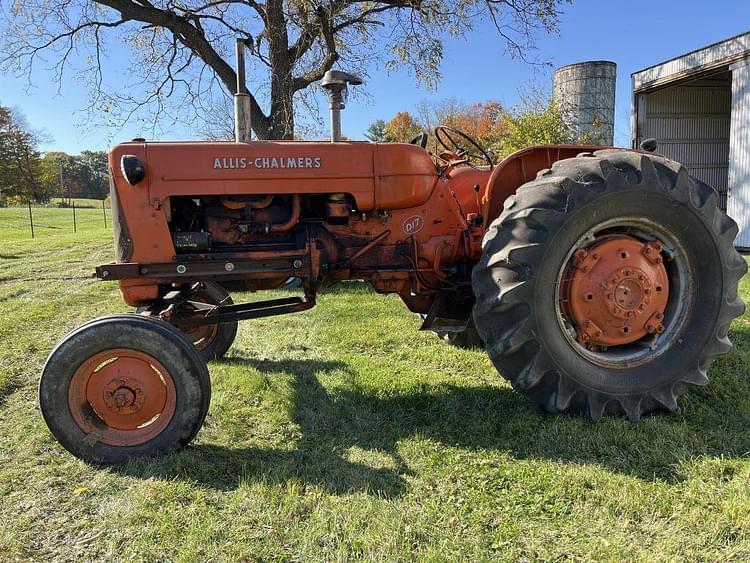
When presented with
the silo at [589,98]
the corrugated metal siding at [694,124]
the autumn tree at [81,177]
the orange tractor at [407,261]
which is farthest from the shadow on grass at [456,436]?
the autumn tree at [81,177]

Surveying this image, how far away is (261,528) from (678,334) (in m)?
2.56

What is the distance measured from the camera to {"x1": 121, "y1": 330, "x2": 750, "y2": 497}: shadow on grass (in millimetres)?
2582

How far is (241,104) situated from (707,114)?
16524 mm

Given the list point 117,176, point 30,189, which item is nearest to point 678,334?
point 117,176

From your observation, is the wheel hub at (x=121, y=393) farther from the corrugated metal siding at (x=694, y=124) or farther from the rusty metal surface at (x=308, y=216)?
the corrugated metal siding at (x=694, y=124)

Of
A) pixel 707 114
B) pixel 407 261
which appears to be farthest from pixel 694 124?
pixel 407 261

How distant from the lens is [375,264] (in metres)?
3.62

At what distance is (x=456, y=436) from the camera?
9.73 feet

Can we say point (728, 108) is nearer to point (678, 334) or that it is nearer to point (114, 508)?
point (678, 334)

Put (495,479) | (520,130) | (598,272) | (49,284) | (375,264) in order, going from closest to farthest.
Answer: (495,479) → (598,272) → (375,264) → (49,284) → (520,130)

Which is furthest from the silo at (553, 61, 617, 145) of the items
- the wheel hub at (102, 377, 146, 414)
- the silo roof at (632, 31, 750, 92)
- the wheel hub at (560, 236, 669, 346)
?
the wheel hub at (102, 377, 146, 414)

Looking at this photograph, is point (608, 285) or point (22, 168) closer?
point (608, 285)

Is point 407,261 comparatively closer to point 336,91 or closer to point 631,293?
point 336,91

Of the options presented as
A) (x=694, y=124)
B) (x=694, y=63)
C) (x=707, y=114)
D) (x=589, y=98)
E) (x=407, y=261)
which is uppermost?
(x=694, y=63)
